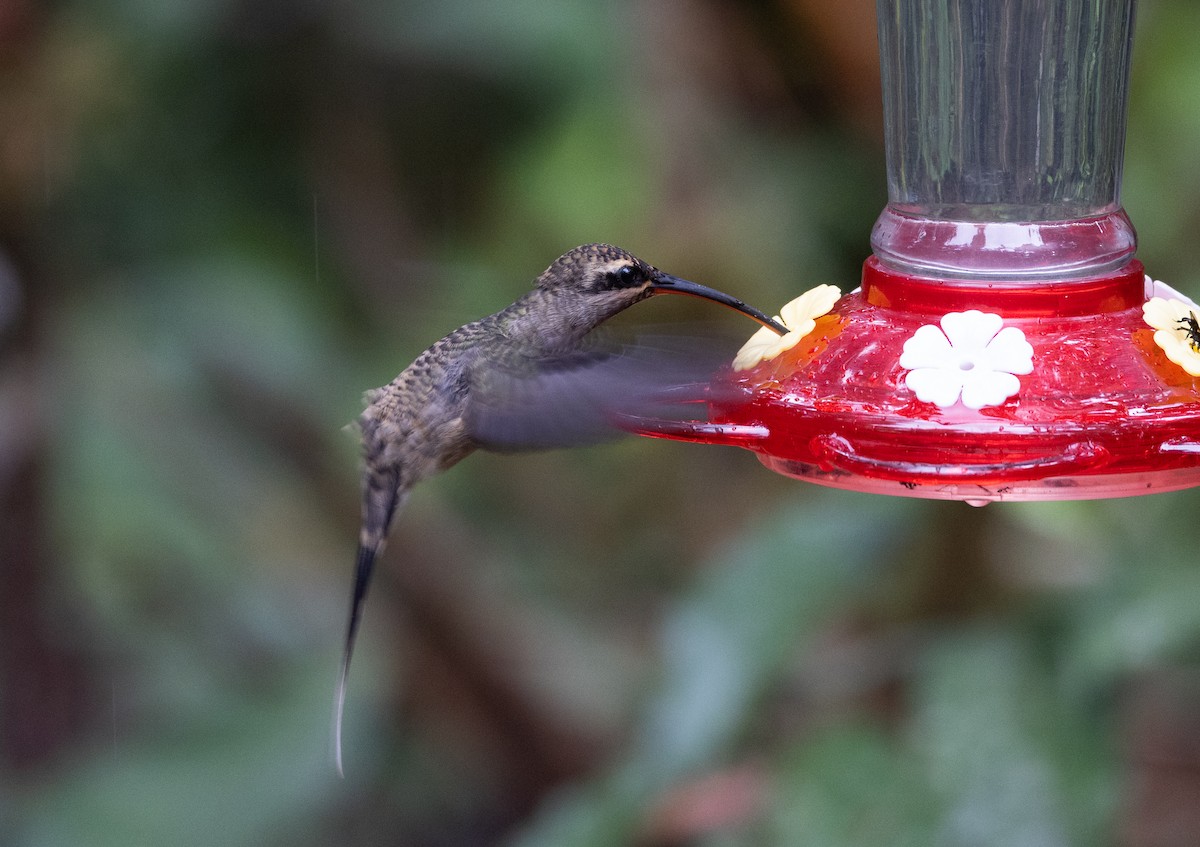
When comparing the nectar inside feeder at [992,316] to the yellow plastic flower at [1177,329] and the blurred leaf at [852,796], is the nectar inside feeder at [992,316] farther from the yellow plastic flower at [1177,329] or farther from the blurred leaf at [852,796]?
the blurred leaf at [852,796]

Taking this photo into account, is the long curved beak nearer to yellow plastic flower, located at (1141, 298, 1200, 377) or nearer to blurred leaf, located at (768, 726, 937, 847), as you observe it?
yellow plastic flower, located at (1141, 298, 1200, 377)

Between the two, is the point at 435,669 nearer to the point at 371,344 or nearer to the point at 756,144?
the point at 371,344

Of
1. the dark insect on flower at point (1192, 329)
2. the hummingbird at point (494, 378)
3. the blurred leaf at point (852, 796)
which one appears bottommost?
the blurred leaf at point (852, 796)

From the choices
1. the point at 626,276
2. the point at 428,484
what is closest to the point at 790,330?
the point at 626,276

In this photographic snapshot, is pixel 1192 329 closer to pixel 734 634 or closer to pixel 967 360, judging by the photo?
pixel 967 360

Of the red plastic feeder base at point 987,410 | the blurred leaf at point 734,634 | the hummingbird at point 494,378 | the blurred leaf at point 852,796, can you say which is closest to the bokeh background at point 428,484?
the blurred leaf at point 734,634

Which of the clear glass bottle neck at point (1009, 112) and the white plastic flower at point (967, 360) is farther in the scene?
the clear glass bottle neck at point (1009, 112)

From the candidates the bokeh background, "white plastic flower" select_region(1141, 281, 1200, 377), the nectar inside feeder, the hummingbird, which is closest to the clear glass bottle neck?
the nectar inside feeder
